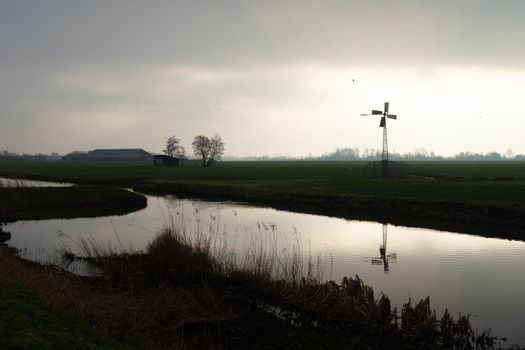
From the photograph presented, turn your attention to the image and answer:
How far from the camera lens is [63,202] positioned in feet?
151

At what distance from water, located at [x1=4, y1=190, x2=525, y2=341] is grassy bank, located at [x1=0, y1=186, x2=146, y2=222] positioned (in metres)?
4.16

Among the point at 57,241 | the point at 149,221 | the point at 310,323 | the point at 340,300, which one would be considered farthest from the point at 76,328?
the point at 149,221

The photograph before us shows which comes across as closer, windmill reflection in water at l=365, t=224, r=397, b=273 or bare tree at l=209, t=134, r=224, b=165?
windmill reflection in water at l=365, t=224, r=397, b=273

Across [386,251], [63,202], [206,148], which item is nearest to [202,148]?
[206,148]

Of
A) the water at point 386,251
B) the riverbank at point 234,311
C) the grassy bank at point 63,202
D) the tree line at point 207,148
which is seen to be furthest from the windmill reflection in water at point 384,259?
the tree line at point 207,148

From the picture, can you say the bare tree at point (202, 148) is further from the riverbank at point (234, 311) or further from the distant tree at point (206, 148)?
the riverbank at point (234, 311)

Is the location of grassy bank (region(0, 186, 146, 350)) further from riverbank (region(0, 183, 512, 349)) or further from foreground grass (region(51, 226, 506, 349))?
foreground grass (region(51, 226, 506, 349))

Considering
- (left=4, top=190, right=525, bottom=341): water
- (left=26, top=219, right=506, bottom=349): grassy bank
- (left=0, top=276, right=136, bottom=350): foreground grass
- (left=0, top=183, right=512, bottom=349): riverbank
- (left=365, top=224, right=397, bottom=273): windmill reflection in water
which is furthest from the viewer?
(left=365, top=224, right=397, bottom=273): windmill reflection in water

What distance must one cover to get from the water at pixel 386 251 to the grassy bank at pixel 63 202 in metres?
4.16

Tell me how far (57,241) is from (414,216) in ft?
87.2

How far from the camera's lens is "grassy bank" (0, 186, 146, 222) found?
40175 millimetres

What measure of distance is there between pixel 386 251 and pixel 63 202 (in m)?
33.9

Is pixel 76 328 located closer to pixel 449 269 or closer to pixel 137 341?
pixel 137 341

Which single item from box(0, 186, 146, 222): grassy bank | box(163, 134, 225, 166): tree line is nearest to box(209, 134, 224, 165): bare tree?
box(163, 134, 225, 166): tree line
